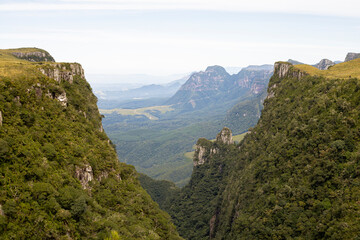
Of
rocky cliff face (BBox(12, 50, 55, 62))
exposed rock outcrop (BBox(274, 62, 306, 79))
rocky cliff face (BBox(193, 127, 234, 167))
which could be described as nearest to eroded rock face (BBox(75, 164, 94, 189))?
rocky cliff face (BBox(12, 50, 55, 62))

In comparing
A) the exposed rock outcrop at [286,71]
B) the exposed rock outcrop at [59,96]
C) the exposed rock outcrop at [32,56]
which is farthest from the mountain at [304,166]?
the exposed rock outcrop at [32,56]

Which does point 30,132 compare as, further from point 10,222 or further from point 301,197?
point 301,197

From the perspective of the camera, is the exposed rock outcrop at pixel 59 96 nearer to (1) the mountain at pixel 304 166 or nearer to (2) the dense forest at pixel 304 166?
(2) the dense forest at pixel 304 166

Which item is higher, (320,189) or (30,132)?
(30,132)

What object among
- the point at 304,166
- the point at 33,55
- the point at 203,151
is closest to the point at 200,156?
the point at 203,151

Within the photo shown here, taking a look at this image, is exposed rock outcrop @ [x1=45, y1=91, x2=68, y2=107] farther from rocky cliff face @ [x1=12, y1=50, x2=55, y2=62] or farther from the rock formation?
the rock formation

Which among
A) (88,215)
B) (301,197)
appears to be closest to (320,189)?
(301,197)
